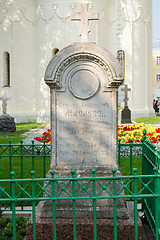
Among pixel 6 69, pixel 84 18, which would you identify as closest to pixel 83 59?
pixel 84 18

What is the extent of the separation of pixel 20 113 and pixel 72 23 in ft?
22.4

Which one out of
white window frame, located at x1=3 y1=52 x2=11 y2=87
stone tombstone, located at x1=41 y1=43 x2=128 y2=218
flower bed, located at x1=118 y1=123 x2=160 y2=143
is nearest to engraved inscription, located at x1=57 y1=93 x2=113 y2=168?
stone tombstone, located at x1=41 y1=43 x2=128 y2=218

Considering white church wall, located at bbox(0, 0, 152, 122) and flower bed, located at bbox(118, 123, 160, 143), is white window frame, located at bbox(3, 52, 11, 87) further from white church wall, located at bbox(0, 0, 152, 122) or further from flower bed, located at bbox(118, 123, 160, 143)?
flower bed, located at bbox(118, 123, 160, 143)

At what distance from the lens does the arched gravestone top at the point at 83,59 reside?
3.97 m

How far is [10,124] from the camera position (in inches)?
605

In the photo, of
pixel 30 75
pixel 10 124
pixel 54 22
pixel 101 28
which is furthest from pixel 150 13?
pixel 10 124

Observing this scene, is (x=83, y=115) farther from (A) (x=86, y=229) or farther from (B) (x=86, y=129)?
(A) (x=86, y=229)

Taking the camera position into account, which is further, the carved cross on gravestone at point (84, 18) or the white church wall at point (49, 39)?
the white church wall at point (49, 39)

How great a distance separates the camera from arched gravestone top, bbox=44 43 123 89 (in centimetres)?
397

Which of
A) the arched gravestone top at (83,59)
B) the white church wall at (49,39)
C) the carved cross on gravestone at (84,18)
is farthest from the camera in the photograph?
the white church wall at (49,39)

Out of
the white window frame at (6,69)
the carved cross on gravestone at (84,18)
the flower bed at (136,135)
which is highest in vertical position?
the white window frame at (6,69)

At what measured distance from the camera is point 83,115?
411 centimetres

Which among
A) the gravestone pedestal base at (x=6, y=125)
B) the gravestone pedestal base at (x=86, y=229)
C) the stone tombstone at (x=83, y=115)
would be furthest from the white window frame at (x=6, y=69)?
the gravestone pedestal base at (x=86, y=229)

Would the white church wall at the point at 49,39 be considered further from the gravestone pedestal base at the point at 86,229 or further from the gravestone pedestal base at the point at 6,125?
the gravestone pedestal base at the point at 86,229
